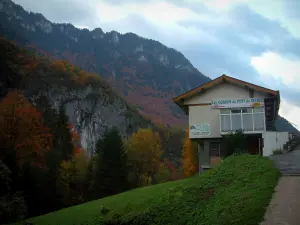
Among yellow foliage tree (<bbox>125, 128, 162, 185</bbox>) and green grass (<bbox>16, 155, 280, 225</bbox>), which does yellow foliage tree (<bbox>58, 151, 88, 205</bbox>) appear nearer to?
yellow foliage tree (<bbox>125, 128, 162, 185</bbox>)

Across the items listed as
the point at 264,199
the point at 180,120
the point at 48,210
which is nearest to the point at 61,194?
the point at 48,210

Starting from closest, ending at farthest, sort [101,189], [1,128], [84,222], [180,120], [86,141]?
[84,222] → [101,189] → [1,128] → [86,141] → [180,120]

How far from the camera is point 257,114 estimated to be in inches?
1293

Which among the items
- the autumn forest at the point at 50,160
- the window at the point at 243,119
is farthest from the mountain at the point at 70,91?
the window at the point at 243,119

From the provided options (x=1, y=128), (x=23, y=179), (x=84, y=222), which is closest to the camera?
(x=84, y=222)

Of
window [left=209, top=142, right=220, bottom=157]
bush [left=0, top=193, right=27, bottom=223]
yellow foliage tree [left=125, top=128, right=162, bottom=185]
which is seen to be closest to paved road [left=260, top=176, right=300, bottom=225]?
bush [left=0, top=193, right=27, bottom=223]

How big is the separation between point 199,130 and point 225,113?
8.92ft

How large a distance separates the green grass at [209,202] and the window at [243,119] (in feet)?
43.2

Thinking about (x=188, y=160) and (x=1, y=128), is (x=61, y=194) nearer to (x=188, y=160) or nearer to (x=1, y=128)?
(x=1, y=128)

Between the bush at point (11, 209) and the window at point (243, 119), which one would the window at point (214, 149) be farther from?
the bush at point (11, 209)

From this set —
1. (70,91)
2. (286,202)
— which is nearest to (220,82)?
(286,202)

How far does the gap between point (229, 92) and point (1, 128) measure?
95.7ft

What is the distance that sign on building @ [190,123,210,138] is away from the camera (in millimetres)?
33969

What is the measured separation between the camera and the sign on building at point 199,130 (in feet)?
111
